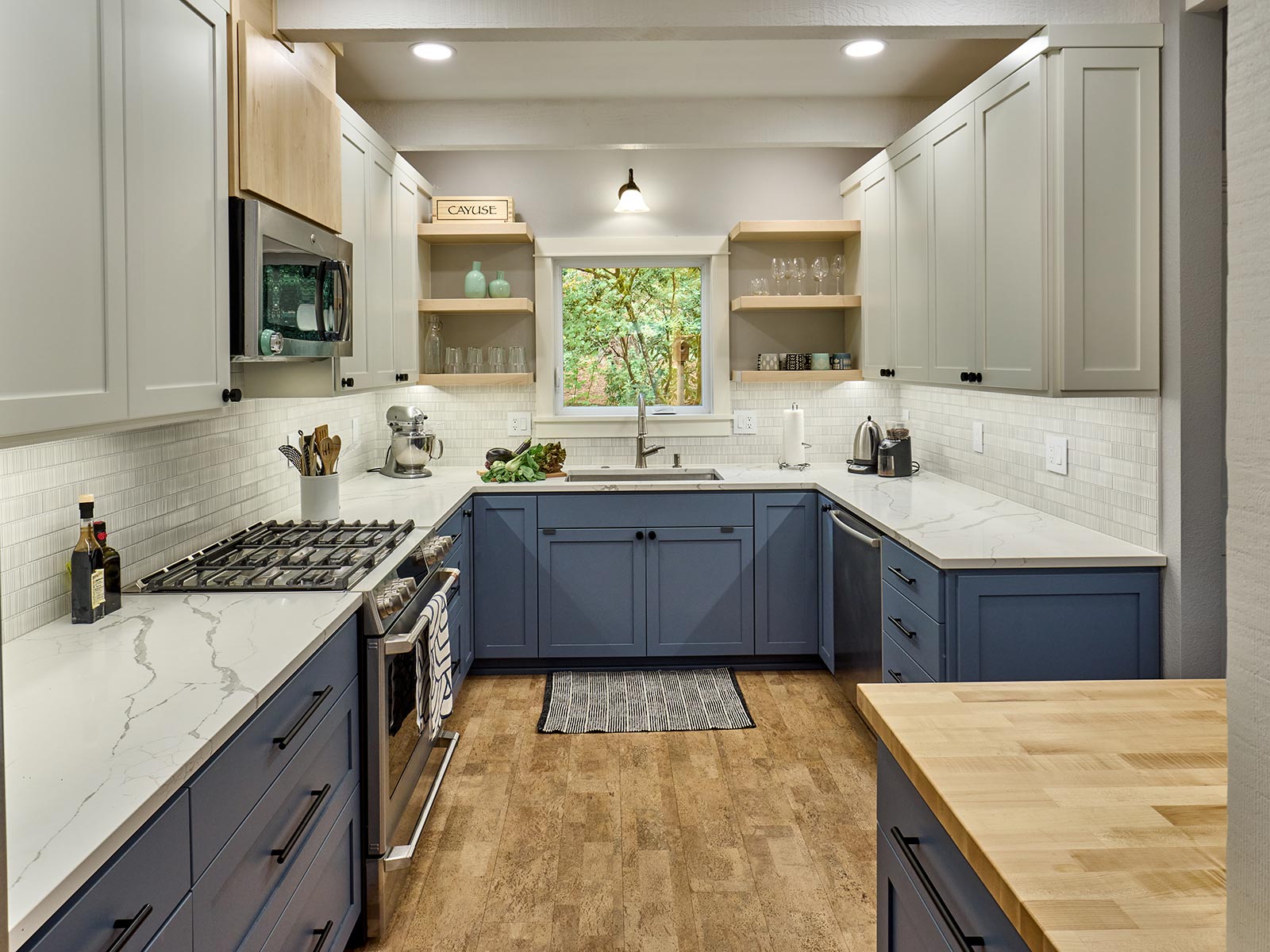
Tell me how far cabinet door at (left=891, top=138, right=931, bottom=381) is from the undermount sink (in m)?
1.12

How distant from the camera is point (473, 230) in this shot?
470cm

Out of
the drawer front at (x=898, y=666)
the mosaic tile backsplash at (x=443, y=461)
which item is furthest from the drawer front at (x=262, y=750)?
the drawer front at (x=898, y=666)

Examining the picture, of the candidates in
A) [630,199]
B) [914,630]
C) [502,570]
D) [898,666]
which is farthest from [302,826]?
[630,199]

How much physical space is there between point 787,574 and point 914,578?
4.55ft

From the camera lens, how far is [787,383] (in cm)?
506

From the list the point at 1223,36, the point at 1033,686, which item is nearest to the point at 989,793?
the point at 1033,686

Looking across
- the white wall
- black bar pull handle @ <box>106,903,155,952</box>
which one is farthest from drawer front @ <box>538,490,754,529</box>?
the white wall

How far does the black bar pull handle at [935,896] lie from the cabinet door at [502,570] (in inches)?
118

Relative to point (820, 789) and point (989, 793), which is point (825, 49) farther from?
point (989, 793)

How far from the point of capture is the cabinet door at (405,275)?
4.12 metres

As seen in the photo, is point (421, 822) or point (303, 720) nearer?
point (303, 720)

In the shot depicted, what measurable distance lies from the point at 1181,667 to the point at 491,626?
276cm

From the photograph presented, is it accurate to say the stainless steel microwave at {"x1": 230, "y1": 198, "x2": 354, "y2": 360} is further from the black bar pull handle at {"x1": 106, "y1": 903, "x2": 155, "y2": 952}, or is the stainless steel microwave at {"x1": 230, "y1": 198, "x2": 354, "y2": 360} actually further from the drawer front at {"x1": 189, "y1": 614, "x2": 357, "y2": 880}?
the black bar pull handle at {"x1": 106, "y1": 903, "x2": 155, "y2": 952}

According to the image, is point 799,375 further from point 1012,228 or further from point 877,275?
point 1012,228
